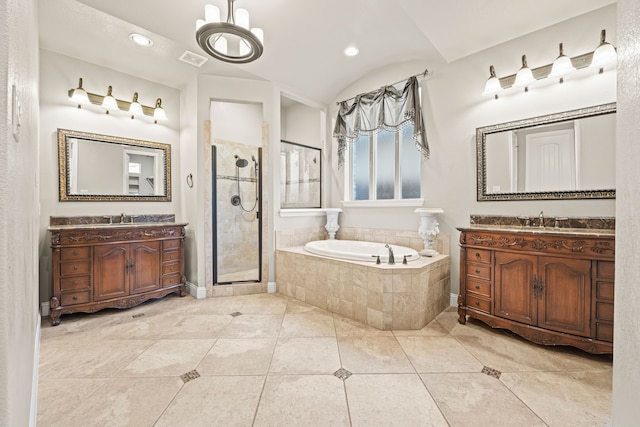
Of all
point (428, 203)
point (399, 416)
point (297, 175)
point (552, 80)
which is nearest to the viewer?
point (399, 416)

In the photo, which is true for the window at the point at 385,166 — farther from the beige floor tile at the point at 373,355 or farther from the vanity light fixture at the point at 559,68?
the beige floor tile at the point at 373,355

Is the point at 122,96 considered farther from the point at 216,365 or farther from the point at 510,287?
the point at 510,287

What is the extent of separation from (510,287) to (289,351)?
6.03 ft

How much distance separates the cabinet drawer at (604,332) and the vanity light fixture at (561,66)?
195cm

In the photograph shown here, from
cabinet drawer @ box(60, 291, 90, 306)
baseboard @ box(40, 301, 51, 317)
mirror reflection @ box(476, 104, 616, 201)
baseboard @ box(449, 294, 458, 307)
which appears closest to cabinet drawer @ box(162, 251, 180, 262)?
cabinet drawer @ box(60, 291, 90, 306)

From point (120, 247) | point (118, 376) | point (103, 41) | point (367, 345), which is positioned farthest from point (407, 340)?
point (103, 41)

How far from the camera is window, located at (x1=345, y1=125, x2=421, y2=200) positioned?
3346mm

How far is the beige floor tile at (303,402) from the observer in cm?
134

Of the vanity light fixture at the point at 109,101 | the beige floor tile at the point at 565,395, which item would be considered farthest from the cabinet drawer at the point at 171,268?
the beige floor tile at the point at 565,395

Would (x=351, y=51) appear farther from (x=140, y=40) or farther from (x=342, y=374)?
(x=342, y=374)

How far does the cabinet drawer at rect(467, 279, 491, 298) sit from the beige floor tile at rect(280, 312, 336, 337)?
1.29 m

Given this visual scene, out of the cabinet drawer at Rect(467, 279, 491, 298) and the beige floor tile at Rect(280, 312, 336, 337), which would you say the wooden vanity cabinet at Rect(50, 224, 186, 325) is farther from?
the cabinet drawer at Rect(467, 279, 491, 298)

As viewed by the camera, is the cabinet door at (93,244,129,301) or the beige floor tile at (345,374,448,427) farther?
the cabinet door at (93,244,129,301)

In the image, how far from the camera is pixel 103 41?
2.59m
